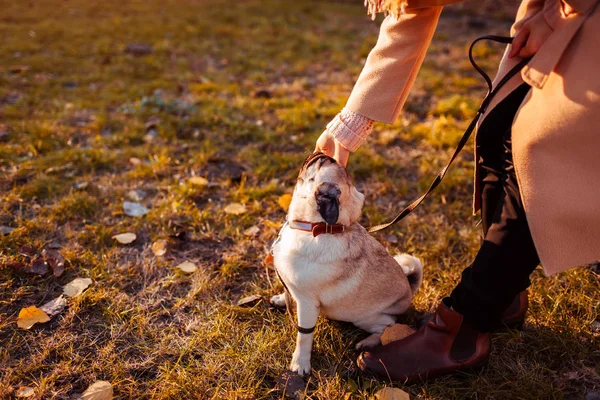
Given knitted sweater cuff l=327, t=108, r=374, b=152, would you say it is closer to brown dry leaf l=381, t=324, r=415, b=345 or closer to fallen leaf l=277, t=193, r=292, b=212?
brown dry leaf l=381, t=324, r=415, b=345

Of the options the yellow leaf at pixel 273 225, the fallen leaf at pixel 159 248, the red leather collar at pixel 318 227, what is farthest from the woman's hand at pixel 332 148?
the fallen leaf at pixel 159 248

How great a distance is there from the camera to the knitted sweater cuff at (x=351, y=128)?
2371 mm

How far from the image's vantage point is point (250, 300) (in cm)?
278

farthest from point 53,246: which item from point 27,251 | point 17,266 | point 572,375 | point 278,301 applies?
point 572,375

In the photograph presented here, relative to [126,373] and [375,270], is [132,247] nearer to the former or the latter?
[126,373]

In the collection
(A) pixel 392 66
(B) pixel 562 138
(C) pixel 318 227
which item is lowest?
(C) pixel 318 227

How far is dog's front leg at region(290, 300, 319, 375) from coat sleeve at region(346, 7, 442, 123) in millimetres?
1032

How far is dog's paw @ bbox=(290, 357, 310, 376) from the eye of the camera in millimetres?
2328

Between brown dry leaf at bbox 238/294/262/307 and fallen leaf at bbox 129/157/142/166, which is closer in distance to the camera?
brown dry leaf at bbox 238/294/262/307

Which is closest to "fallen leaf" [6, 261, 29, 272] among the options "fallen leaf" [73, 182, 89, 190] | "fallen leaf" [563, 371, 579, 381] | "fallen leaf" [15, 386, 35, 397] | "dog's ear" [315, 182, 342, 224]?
"fallen leaf" [15, 386, 35, 397]

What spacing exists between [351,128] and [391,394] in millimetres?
1335

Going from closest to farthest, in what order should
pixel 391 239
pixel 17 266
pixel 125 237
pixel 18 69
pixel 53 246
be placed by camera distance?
pixel 17 266
pixel 53 246
pixel 125 237
pixel 391 239
pixel 18 69

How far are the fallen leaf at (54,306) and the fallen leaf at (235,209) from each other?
1.33 m

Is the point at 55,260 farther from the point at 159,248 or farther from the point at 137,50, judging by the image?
the point at 137,50
